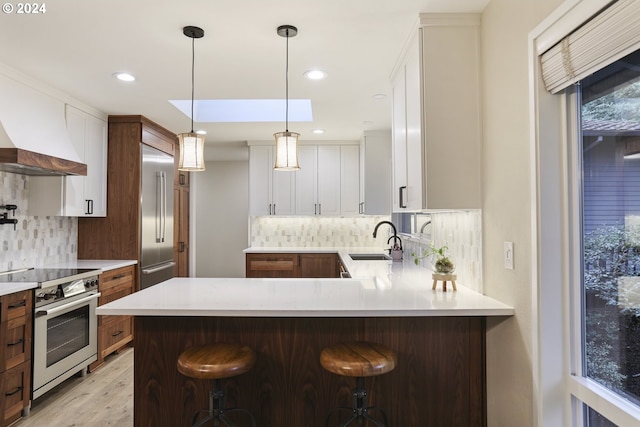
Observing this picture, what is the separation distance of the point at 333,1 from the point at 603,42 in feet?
4.15

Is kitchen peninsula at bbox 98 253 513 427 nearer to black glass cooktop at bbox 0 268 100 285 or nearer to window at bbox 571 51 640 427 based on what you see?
window at bbox 571 51 640 427

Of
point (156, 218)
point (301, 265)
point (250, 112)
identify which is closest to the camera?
point (250, 112)

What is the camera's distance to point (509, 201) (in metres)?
1.80

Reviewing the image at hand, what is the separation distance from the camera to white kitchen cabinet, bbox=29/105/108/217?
3.40 meters

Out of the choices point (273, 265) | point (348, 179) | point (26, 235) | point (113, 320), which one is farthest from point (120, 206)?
point (348, 179)

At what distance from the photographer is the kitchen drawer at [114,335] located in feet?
11.5

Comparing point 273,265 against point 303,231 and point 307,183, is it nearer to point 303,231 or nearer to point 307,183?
point 303,231

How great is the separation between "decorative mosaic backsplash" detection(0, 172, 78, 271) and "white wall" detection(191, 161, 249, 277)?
351 cm

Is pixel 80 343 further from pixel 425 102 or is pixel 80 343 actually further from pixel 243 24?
pixel 425 102

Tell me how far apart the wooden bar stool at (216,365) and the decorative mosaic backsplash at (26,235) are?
2.35m

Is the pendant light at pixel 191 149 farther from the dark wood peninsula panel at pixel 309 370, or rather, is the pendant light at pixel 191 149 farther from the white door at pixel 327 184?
the white door at pixel 327 184

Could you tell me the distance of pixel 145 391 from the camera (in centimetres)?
198

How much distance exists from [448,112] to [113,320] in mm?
3434

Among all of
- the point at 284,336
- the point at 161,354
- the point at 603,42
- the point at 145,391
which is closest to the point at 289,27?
the point at 603,42
